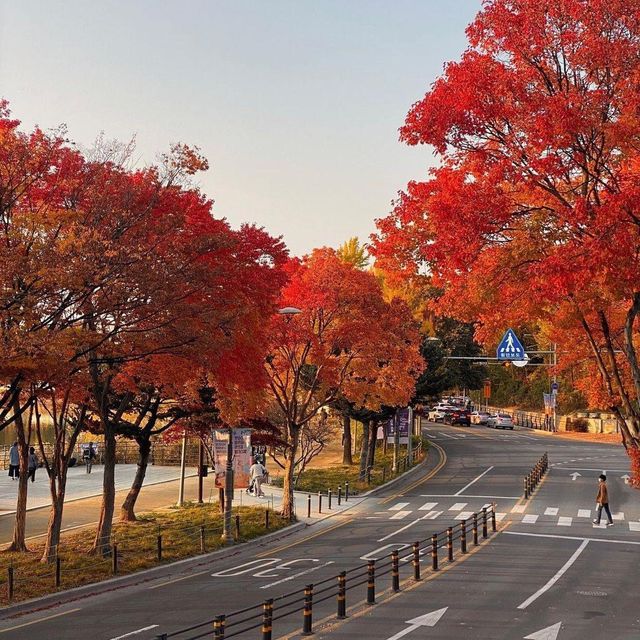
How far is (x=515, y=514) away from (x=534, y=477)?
9298 mm

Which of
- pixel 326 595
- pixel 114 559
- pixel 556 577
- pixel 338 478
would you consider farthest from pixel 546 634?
pixel 338 478

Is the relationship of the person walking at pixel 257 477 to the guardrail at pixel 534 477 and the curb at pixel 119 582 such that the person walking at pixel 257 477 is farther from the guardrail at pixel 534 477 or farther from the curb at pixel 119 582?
the guardrail at pixel 534 477

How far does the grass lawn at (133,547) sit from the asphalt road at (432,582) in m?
1.05

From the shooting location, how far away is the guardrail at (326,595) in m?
14.1

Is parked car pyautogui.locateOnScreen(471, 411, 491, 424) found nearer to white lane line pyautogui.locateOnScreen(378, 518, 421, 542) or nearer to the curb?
white lane line pyautogui.locateOnScreen(378, 518, 421, 542)

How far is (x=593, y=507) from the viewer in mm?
36219

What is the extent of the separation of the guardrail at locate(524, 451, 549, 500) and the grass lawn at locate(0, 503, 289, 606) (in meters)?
12.2

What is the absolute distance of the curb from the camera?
1805 centimetres

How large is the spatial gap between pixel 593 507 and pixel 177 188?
2342 cm

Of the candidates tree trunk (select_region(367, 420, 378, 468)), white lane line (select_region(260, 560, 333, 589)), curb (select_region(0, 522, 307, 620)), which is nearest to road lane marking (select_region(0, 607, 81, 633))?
curb (select_region(0, 522, 307, 620))

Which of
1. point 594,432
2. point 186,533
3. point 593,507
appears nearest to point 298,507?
point 186,533

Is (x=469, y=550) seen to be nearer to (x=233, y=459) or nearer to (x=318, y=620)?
(x=233, y=459)

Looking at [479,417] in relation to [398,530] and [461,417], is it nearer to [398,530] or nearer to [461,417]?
[461,417]

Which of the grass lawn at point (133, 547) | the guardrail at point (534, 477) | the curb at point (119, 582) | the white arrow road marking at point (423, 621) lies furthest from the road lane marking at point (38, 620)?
the guardrail at point (534, 477)
